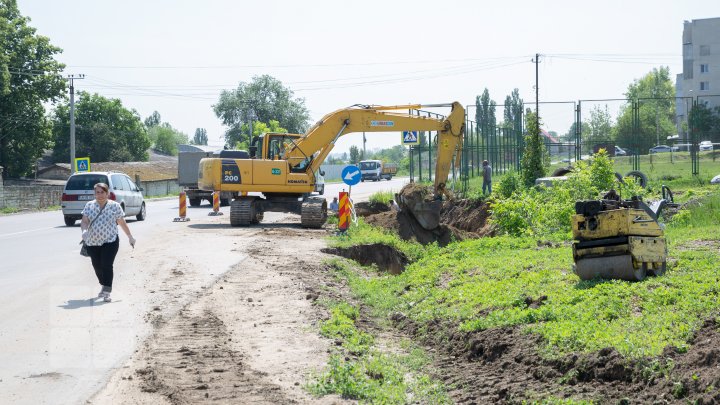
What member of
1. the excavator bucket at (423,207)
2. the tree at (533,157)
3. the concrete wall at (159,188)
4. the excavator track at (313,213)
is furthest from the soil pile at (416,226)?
the concrete wall at (159,188)

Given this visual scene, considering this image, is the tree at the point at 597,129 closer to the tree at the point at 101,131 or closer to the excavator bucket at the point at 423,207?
the excavator bucket at the point at 423,207

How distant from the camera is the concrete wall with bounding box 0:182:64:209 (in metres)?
48.0

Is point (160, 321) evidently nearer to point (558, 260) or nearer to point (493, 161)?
point (558, 260)

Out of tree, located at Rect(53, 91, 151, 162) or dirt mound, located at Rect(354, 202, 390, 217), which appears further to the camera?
tree, located at Rect(53, 91, 151, 162)

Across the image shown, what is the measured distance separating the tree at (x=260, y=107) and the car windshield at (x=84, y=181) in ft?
274

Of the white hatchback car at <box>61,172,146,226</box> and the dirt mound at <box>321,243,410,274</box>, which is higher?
the white hatchback car at <box>61,172,146,226</box>

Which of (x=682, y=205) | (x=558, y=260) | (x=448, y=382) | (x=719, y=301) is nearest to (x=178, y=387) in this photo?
(x=448, y=382)

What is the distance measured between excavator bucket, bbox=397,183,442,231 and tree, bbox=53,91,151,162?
73336 millimetres

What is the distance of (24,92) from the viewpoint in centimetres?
7238

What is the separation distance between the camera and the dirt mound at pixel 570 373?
7637 millimetres

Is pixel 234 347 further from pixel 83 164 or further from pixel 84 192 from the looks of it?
pixel 83 164

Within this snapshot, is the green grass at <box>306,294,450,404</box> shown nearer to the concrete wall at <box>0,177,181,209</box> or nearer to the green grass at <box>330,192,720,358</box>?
the green grass at <box>330,192,720,358</box>

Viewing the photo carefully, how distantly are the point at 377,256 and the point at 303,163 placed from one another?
7654mm

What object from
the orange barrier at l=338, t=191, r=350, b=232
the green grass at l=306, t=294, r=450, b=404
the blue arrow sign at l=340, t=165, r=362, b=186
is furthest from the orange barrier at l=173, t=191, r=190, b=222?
the green grass at l=306, t=294, r=450, b=404
